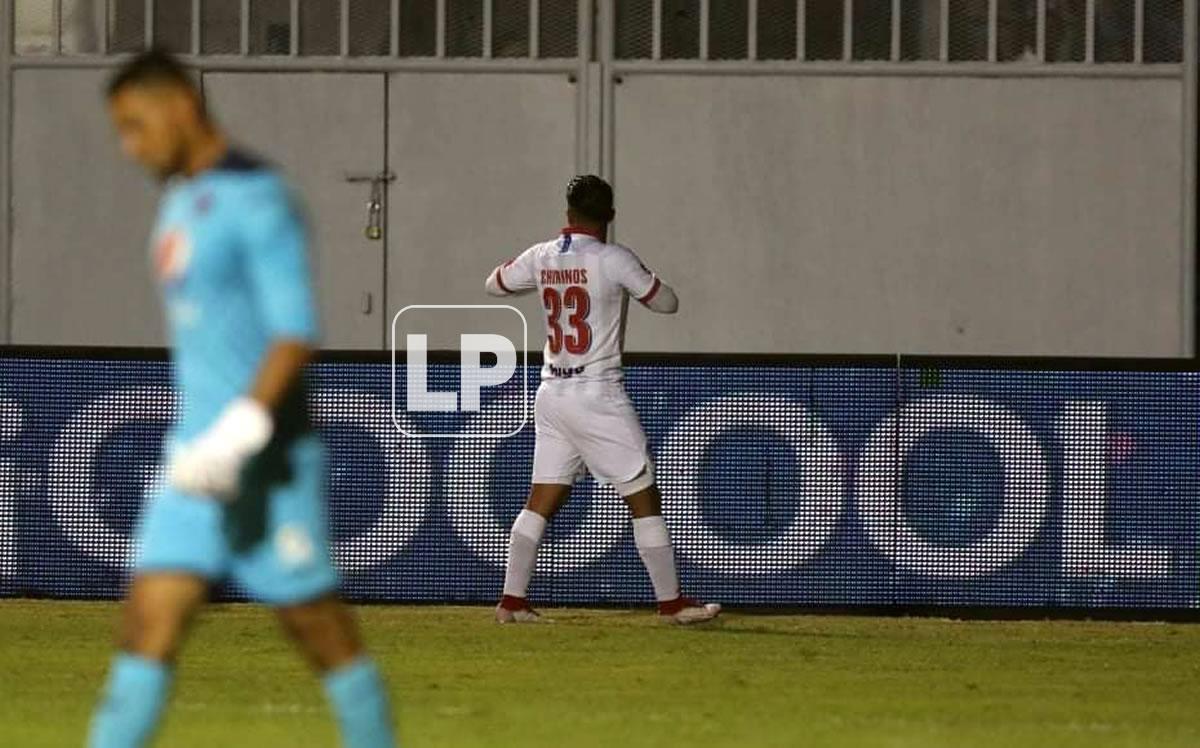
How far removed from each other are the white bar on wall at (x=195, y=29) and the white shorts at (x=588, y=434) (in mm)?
7933

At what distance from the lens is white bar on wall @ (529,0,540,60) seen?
63.4 ft

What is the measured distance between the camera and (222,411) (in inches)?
240

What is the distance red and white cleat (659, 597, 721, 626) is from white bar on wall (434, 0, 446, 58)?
7.97 m

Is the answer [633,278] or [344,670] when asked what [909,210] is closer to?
[633,278]

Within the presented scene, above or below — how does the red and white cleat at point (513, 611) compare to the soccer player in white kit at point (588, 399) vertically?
below

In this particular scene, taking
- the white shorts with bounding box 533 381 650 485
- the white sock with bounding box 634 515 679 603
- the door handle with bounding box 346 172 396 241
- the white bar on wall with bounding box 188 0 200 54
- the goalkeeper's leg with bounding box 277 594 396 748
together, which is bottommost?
the white sock with bounding box 634 515 679 603

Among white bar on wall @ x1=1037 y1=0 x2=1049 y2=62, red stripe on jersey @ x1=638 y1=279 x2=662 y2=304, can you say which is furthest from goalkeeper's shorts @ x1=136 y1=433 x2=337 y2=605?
white bar on wall @ x1=1037 y1=0 x2=1049 y2=62

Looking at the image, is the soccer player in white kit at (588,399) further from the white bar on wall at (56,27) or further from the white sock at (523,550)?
the white bar on wall at (56,27)

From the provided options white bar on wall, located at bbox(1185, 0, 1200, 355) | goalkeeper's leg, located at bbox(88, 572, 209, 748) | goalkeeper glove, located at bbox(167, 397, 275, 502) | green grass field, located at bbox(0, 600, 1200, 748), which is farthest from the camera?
white bar on wall, located at bbox(1185, 0, 1200, 355)

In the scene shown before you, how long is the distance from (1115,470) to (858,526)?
1202 mm

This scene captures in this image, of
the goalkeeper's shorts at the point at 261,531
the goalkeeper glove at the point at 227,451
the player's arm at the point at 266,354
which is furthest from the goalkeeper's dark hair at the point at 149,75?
the goalkeeper's shorts at the point at 261,531

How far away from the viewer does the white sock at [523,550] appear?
39.7 ft

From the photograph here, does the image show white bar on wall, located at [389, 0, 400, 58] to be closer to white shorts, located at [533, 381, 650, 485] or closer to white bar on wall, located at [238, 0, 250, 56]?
white bar on wall, located at [238, 0, 250, 56]

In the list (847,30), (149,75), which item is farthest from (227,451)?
(847,30)
